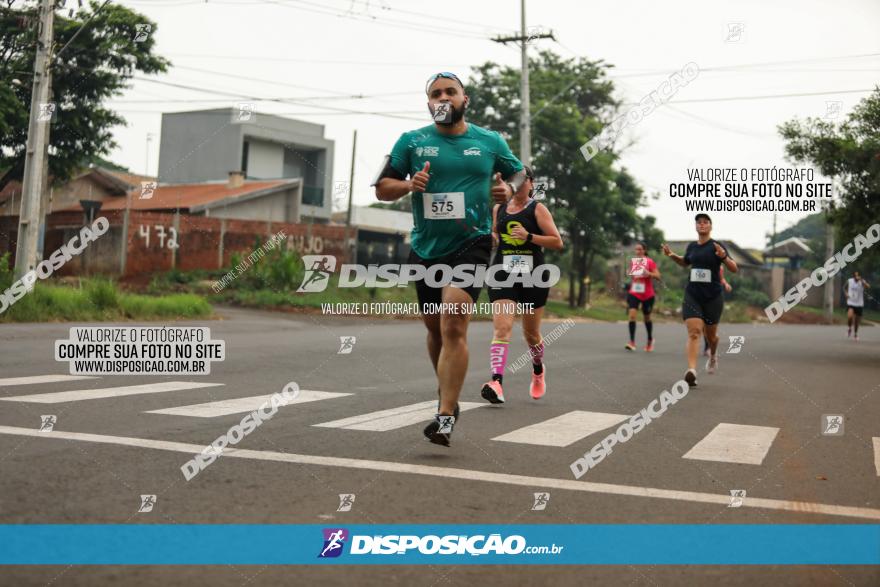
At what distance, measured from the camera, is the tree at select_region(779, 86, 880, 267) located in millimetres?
18342

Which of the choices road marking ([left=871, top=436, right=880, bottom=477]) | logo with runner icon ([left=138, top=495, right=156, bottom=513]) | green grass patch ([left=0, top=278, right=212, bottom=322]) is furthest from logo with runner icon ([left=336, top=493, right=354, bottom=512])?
green grass patch ([left=0, top=278, right=212, bottom=322])

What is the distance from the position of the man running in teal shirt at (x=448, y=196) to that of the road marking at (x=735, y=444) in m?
1.70

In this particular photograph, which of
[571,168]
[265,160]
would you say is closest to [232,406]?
[571,168]

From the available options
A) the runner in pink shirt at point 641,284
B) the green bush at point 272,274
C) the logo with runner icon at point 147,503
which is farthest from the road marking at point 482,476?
the green bush at point 272,274

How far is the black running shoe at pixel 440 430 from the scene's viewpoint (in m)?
5.71

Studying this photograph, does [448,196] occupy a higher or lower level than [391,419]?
higher

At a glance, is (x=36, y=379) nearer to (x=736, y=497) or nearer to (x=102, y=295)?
(x=736, y=497)

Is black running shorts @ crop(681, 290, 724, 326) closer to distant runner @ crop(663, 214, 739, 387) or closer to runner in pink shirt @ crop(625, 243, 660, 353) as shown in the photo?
distant runner @ crop(663, 214, 739, 387)

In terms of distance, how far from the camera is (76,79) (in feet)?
99.0

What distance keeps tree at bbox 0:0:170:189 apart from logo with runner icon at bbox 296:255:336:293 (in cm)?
783

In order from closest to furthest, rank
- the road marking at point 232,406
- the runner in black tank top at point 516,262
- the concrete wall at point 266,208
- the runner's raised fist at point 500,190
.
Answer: the runner's raised fist at point 500,190, the road marking at point 232,406, the runner in black tank top at point 516,262, the concrete wall at point 266,208

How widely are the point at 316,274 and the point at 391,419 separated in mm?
22807

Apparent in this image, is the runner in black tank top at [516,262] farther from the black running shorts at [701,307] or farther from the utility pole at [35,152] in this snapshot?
the utility pole at [35,152]

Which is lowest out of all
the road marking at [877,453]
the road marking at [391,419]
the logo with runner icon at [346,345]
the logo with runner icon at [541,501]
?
the logo with runner icon at [346,345]
